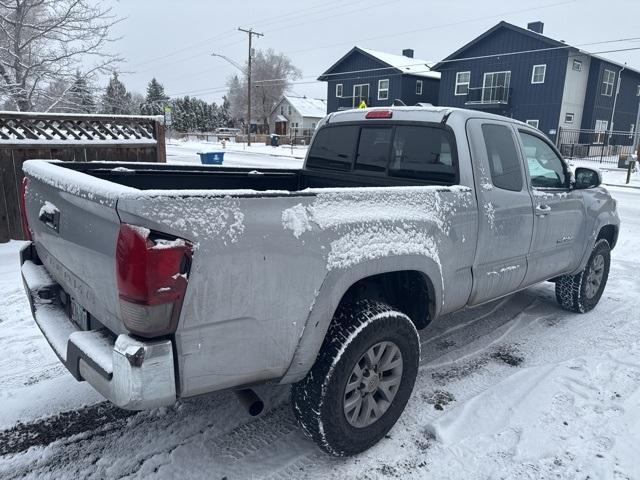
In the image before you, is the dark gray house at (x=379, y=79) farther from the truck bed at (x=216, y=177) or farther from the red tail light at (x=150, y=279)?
the red tail light at (x=150, y=279)

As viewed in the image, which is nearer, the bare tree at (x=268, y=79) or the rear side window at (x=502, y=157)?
the rear side window at (x=502, y=157)

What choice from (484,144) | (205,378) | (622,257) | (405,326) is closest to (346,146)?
(484,144)

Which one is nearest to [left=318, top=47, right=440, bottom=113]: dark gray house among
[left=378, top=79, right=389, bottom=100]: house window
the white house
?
[left=378, top=79, right=389, bottom=100]: house window

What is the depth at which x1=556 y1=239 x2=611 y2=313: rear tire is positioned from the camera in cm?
505

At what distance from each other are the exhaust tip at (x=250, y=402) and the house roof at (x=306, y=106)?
66.7 m

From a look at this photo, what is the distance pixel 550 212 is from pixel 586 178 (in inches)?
27.6

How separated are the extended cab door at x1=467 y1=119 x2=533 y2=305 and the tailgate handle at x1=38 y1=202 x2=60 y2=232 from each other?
2.60 meters

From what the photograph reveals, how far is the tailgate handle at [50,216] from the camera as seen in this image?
2.50 m

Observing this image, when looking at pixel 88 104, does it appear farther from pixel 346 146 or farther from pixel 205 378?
pixel 205 378

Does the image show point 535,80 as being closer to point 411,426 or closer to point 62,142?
point 62,142

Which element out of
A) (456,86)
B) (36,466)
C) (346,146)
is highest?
(456,86)

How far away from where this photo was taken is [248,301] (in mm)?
2119

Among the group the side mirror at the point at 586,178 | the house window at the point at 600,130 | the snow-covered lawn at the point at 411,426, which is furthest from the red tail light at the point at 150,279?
the house window at the point at 600,130

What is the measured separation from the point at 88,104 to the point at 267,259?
43.2ft
